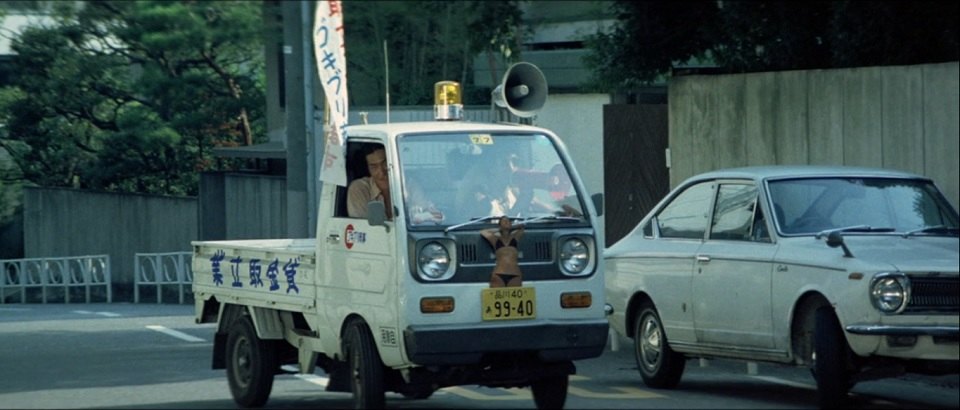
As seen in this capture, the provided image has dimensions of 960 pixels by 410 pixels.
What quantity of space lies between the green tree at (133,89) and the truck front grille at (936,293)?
84.6ft

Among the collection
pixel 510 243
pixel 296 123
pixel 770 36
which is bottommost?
pixel 510 243

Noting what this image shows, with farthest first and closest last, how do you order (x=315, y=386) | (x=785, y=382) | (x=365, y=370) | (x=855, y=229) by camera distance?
(x=315, y=386), (x=785, y=382), (x=855, y=229), (x=365, y=370)

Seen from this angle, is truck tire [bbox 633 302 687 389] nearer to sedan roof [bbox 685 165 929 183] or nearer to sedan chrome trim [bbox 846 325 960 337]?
sedan roof [bbox 685 165 929 183]

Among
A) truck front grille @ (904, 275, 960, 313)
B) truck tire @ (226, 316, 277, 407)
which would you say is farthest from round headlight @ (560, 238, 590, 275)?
truck tire @ (226, 316, 277, 407)

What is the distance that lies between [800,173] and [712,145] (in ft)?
17.5

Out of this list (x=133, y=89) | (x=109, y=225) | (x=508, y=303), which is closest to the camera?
(x=508, y=303)

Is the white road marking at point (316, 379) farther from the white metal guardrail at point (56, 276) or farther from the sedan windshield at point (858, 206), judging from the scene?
the white metal guardrail at point (56, 276)

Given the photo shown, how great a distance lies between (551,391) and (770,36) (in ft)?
27.5

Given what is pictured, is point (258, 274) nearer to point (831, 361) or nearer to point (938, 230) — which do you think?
point (831, 361)

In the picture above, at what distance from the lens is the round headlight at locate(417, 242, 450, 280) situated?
10.4 meters

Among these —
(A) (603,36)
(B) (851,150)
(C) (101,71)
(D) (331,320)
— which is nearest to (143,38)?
(C) (101,71)

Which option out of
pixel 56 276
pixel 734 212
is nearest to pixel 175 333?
pixel 734 212

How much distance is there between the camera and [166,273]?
3162 centimetres

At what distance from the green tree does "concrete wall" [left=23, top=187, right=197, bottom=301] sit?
0.74 metres
